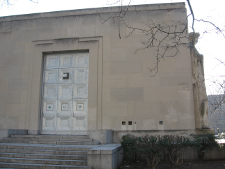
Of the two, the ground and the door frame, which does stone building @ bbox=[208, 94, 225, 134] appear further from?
the door frame

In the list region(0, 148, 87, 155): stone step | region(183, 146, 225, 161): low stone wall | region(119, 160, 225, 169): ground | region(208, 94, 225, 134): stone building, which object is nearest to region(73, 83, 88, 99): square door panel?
region(0, 148, 87, 155): stone step

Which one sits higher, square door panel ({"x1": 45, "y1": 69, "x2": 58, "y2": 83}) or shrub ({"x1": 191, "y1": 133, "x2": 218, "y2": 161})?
square door panel ({"x1": 45, "y1": 69, "x2": 58, "y2": 83})

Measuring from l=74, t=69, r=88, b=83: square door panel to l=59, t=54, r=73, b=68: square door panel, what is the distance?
499 millimetres

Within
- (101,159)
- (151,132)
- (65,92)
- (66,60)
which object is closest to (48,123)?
(65,92)

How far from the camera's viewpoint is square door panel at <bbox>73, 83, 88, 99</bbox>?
10414 mm

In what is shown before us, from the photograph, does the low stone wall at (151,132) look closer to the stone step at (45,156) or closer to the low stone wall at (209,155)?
the low stone wall at (209,155)

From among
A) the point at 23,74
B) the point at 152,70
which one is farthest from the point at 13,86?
the point at 152,70

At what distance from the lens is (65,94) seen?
34.8 ft

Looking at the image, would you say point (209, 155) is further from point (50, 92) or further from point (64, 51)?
point (64, 51)

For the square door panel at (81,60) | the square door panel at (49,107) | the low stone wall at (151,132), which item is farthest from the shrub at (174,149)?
the square door panel at (49,107)

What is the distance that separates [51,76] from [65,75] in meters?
0.82

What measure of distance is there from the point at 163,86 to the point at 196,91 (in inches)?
62.8

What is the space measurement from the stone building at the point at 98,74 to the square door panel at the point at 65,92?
0.05 meters

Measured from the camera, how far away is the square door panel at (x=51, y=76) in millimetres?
10773
